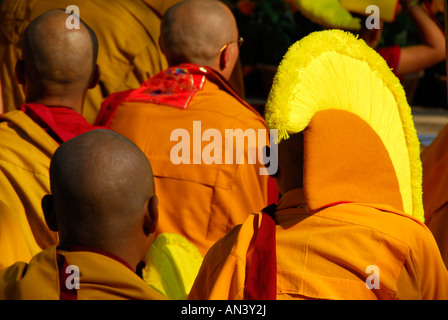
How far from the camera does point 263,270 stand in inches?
73.1

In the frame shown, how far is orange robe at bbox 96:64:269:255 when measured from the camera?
2877 millimetres

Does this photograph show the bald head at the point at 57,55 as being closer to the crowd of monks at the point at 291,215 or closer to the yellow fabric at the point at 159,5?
the crowd of monks at the point at 291,215

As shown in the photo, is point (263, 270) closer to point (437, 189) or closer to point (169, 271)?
point (169, 271)

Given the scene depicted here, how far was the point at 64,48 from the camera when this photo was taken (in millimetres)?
2867

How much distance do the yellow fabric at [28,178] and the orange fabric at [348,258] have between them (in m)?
0.83

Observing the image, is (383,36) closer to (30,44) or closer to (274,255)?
(30,44)

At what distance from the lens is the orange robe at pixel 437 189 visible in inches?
111

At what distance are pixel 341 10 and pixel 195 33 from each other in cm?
86

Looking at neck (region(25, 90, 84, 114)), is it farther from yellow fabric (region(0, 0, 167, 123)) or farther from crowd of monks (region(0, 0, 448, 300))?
yellow fabric (region(0, 0, 167, 123))

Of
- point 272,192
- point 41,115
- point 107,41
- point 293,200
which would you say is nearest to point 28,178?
point 41,115

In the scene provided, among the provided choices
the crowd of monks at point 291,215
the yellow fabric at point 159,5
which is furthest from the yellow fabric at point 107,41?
the crowd of monks at point 291,215
